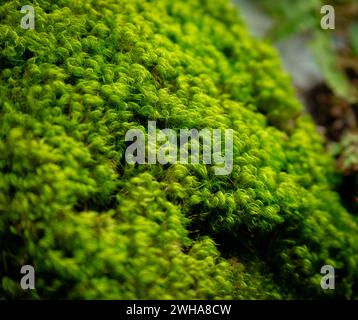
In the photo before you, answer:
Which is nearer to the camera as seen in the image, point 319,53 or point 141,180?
point 141,180

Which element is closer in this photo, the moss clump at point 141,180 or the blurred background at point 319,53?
the moss clump at point 141,180

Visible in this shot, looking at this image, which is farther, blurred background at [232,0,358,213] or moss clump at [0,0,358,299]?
blurred background at [232,0,358,213]

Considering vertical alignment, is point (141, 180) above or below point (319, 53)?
below

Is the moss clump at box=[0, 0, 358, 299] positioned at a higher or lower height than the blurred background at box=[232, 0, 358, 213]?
lower

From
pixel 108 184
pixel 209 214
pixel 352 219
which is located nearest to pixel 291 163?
pixel 352 219

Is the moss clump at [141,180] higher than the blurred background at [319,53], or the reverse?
the blurred background at [319,53]
